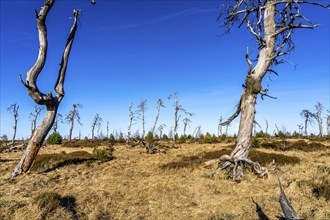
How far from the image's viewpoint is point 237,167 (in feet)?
30.9

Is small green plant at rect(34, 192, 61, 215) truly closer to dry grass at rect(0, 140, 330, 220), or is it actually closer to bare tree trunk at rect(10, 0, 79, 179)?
dry grass at rect(0, 140, 330, 220)

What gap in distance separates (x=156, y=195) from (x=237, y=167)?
3.17 m

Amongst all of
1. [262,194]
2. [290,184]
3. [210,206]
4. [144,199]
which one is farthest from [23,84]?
[290,184]

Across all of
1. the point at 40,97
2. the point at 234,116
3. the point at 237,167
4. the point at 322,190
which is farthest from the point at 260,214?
the point at 40,97

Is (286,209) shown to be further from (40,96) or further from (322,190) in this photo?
(40,96)

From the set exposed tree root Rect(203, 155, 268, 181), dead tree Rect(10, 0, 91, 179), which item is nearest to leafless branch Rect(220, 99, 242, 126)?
exposed tree root Rect(203, 155, 268, 181)

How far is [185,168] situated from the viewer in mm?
10828

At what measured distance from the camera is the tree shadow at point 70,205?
19.7ft

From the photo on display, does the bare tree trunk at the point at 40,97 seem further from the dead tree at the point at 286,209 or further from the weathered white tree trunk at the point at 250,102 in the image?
the dead tree at the point at 286,209

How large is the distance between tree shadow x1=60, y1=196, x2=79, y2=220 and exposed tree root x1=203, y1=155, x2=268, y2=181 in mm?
4327

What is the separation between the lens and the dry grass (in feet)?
19.9

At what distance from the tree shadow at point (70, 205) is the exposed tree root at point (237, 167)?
4327mm

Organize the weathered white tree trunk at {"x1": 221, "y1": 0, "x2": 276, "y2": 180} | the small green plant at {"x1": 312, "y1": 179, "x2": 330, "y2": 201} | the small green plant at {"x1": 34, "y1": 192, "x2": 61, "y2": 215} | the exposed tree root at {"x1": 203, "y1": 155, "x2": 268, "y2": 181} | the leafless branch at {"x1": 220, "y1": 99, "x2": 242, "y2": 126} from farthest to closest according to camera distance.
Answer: the leafless branch at {"x1": 220, "y1": 99, "x2": 242, "y2": 126} → the weathered white tree trunk at {"x1": 221, "y1": 0, "x2": 276, "y2": 180} → the exposed tree root at {"x1": 203, "y1": 155, "x2": 268, "y2": 181} → the small green plant at {"x1": 312, "y1": 179, "x2": 330, "y2": 201} → the small green plant at {"x1": 34, "y1": 192, "x2": 61, "y2": 215}

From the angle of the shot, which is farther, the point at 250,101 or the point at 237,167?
the point at 250,101
